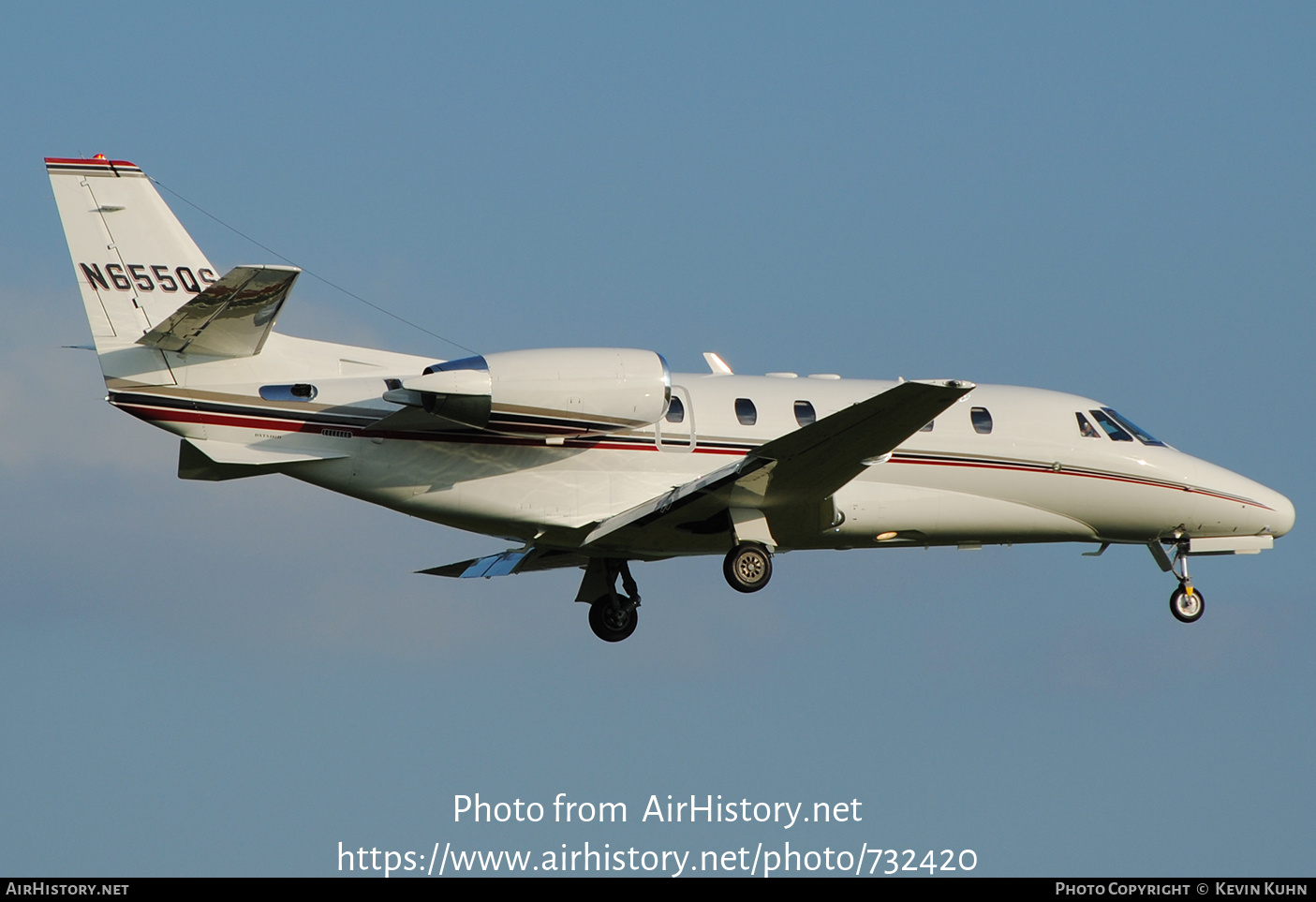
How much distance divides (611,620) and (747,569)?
3.29 metres

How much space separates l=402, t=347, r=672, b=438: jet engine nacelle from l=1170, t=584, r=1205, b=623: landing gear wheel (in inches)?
337

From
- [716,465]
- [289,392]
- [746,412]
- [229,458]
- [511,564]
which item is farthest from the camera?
[511,564]

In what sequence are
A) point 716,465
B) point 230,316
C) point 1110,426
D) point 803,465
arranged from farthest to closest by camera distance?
point 1110,426
point 716,465
point 803,465
point 230,316

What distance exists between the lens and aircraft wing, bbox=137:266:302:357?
16.4 m

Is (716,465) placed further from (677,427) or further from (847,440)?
(847,440)

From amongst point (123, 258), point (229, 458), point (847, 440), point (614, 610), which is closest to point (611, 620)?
point (614, 610)

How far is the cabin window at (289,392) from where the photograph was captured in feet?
59.9

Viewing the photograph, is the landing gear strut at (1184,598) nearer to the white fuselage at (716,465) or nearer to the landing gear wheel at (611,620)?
the white fuselage at (716,465)

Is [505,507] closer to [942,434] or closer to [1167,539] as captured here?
[942,434]

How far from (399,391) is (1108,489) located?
9.76 m

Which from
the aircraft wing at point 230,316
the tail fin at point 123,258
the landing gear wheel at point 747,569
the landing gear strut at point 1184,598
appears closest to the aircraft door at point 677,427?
the landing gear wheel at point 747,569

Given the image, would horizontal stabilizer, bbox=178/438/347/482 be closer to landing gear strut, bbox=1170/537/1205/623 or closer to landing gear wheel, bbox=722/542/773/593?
landing gear wheel, bbox=722/542/773/593

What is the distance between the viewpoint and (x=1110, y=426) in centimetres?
2231

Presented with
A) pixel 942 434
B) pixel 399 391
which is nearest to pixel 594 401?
pixel 399 391
